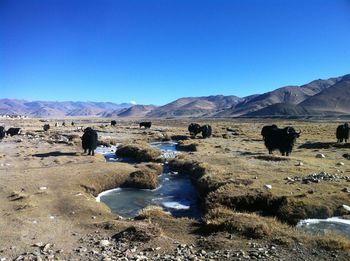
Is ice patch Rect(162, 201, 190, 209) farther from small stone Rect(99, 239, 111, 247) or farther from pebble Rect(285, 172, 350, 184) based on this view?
small stone Rect(99, 239, 111, 247)

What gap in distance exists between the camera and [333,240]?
403 inches

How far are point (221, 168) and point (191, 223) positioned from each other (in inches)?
388

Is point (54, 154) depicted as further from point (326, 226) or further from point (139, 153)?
point (326, 226)

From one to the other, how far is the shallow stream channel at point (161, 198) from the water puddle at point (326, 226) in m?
3.75

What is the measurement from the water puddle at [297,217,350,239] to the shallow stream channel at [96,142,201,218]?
375 cm

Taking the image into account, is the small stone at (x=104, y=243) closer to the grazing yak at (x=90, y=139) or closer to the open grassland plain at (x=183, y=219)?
the open grassland plain at (x=183, y=219)

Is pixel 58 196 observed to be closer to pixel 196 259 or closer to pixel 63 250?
pixel 63 250

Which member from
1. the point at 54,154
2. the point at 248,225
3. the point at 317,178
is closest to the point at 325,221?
the point at 248,225

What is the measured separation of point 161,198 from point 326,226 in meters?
7.47

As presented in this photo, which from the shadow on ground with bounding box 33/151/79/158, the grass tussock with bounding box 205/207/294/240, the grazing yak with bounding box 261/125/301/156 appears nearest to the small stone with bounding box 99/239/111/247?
the grass tussock with bounding box 205/207/294/240

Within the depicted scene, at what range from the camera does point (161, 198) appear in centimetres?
1822

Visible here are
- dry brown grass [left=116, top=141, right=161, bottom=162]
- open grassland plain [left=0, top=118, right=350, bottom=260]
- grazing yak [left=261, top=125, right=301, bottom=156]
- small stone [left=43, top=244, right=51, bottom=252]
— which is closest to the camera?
open grassland plain [left=0, top=118, right=350, bottom=260]

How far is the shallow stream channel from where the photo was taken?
16.0 meters

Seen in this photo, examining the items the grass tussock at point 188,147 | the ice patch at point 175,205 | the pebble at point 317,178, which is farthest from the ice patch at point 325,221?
the grass tussock at point 188,147
